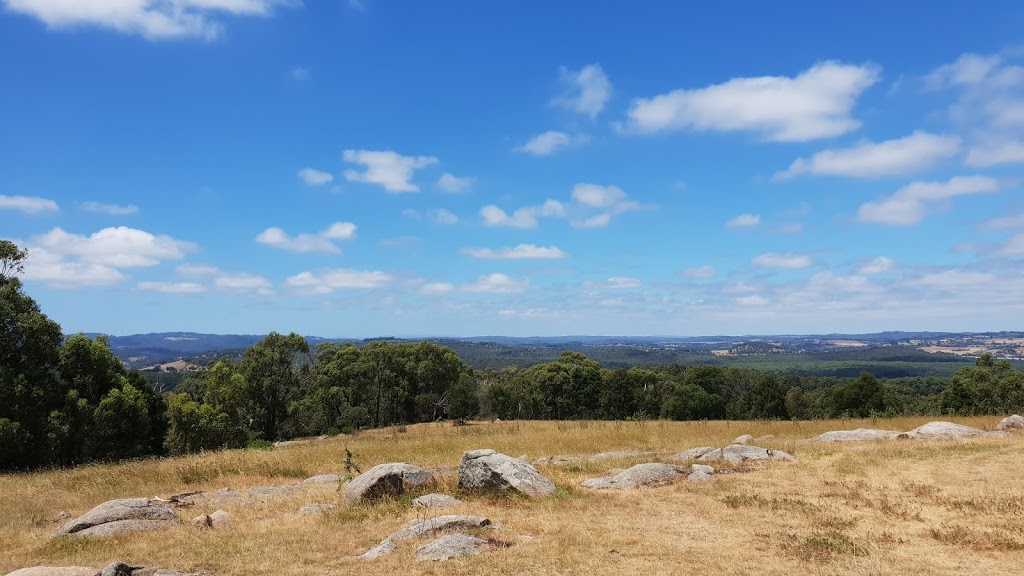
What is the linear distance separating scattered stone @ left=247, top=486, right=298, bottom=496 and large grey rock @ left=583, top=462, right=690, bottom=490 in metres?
8.74

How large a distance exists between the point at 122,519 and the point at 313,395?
176 feet

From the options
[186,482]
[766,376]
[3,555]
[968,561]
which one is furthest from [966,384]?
[3,555]

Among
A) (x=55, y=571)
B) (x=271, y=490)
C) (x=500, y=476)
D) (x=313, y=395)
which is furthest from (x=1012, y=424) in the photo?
(x=313, y=395)

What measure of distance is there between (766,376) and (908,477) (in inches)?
2360

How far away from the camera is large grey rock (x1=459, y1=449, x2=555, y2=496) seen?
1341cm

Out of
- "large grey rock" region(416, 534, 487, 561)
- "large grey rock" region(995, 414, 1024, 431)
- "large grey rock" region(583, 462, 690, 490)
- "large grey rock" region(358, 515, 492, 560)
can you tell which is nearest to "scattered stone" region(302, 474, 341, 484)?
"large grey rock" region(358, 515, 492, 560)

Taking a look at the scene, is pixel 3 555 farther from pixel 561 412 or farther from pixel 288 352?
pixel 561 412

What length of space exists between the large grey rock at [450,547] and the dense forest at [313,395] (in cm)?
2248

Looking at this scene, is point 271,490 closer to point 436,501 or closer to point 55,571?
point 436,501

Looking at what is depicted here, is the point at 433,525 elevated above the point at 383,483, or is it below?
above

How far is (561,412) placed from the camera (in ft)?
264

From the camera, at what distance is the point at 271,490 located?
16.5 meters

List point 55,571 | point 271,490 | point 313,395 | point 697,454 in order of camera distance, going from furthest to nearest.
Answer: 1. point 313,395
2. point 697,454
3. point 271,490
4. point 55,571

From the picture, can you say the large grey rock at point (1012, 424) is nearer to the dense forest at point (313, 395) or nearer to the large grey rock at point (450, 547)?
the dense forest at point (313, 395)
